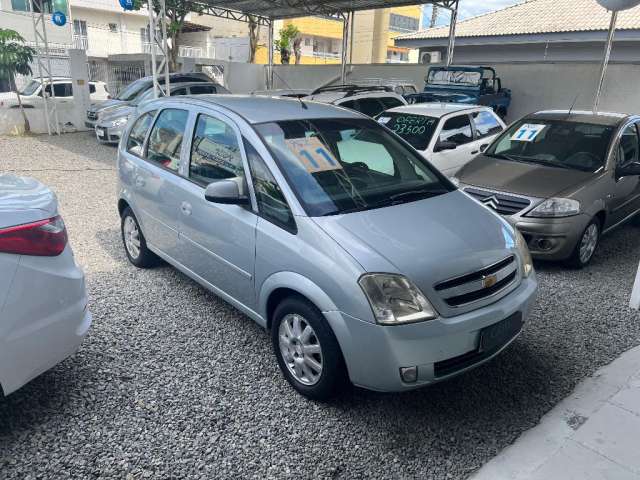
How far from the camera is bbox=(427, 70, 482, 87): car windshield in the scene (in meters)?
12.2

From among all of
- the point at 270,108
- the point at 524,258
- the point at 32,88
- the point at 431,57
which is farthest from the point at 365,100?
the point at 431,57

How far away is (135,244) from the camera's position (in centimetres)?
465

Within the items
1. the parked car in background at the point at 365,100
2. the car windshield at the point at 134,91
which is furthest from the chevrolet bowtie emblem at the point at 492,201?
the car windshield at the point at 134,91

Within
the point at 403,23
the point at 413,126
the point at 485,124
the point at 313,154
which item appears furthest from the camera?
the point at 403,23

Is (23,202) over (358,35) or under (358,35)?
under

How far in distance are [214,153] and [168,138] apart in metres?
0.76

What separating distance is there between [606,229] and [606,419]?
317 centimetres

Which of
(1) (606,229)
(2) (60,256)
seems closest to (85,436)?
(2) (60,256)

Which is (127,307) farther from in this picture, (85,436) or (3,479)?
(3,479)

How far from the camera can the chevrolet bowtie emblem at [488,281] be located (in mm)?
2672

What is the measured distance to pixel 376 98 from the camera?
29.7 feet

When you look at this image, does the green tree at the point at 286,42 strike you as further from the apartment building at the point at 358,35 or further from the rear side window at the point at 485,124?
the rear side window at the point at 485,124

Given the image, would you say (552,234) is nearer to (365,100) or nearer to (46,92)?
(365,100)

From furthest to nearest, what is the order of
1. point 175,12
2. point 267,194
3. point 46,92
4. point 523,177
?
point 175,12
point 46,92
point 523,177
point 267,194
